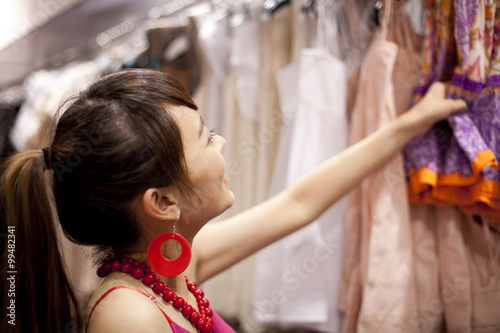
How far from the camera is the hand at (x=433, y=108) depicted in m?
0.78

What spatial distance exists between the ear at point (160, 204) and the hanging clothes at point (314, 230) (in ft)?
1.44

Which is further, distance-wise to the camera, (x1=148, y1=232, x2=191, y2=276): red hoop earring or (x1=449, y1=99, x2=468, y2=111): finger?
(x1=449, y1=99, x2=468, y2=111): finger

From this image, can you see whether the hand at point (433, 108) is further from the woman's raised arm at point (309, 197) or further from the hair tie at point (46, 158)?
the hair tie at point (46, 158)

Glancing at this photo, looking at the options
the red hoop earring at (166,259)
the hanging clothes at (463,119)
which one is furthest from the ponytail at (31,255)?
the hanging clothes at (463,119)

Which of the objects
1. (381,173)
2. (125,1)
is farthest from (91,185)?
(125,1)

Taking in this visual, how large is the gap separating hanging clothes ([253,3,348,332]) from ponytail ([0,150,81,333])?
0.50m

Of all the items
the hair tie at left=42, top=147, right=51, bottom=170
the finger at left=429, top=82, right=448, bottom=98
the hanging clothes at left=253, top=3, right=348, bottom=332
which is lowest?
the hanging clothes at left=253, top=3, right=348, bottom=332

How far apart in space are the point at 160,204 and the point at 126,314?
0.14 meters

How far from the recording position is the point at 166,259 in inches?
23.0

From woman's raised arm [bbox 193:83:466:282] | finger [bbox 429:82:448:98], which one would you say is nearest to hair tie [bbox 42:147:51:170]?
woman's raised arm [bbox 193:83:466:282]

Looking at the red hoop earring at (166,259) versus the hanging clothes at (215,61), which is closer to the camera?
the red hoop earring at (166,259)

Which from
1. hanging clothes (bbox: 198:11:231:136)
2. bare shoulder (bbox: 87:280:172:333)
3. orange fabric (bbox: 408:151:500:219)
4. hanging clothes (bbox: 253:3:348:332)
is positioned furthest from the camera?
hanging clothes (bbox: 198:11:231:136)

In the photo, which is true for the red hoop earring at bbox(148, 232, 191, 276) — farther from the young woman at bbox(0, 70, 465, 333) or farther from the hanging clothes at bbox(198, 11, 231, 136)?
the hanging clothes at bbox(198, 11, 231, 136)

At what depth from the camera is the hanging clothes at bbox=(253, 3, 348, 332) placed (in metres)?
0.96
